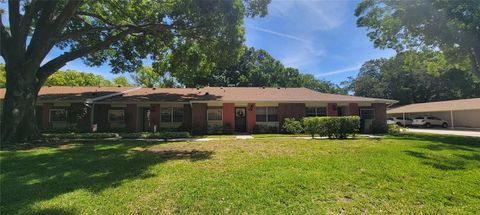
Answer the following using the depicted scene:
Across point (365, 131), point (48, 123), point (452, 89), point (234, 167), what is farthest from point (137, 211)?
point (452, 89)

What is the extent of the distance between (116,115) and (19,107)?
7988mm

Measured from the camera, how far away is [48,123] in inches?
808

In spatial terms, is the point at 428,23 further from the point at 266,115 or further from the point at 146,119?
the point at 146,119

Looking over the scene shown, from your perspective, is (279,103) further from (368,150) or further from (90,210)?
(90,210)

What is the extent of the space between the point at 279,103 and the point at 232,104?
148 inches

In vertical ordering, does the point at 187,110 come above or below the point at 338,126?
above

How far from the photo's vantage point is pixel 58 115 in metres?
20.8

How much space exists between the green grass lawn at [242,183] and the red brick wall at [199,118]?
11129mm

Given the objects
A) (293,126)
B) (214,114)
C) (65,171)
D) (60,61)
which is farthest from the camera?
(214,114)

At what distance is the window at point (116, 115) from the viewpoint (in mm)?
21172

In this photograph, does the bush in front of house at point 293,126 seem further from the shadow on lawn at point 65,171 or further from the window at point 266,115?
the shadow on lawn at point 65,171

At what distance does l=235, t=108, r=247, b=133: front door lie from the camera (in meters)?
22.6

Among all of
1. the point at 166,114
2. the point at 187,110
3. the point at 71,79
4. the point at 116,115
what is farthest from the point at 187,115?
the point at 71,79

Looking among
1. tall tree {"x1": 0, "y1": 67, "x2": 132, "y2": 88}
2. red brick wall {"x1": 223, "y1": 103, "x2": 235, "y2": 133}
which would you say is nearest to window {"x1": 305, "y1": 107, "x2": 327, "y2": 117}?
red brick wall {"x1": 223, "y1": 103, "x2": 235, "y2": 133}
